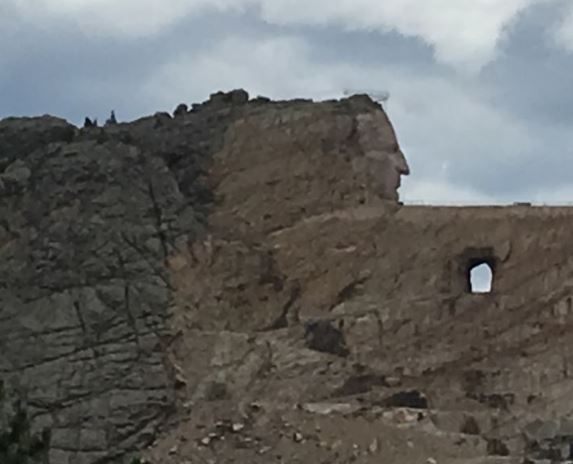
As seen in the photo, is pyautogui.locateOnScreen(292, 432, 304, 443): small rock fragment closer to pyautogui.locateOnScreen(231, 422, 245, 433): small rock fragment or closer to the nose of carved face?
pyautogui.locateOnScreen(231, 422, 245, 433): small rock fragment

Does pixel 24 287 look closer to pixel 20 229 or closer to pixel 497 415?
pixel 20 229

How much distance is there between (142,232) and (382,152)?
4.98m

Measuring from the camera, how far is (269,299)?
106ft

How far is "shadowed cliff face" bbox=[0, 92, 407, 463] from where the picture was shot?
31156mm

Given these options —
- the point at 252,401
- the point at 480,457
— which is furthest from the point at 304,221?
the point at 480,457

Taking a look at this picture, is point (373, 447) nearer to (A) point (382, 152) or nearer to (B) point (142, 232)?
(B) point (142, 232)

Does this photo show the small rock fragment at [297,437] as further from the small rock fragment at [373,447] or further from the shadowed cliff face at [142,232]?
the shadowed cliff face at [142,232]

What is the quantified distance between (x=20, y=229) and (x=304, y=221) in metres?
5.47

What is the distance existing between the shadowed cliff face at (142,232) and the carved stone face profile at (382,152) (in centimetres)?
3

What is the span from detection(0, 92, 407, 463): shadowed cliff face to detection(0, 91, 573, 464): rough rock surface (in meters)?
0.04

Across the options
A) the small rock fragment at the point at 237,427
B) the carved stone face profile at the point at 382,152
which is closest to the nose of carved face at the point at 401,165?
the carved stone face profile at the point at 382,152

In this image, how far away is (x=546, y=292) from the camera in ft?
102

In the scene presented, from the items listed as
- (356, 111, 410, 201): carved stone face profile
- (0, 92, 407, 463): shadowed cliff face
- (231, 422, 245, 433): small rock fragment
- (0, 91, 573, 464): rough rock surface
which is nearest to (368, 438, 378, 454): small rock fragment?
(0, 91, 573, 464): rough rock surface

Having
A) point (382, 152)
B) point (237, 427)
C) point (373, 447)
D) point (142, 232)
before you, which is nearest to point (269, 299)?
point (142, 232)
